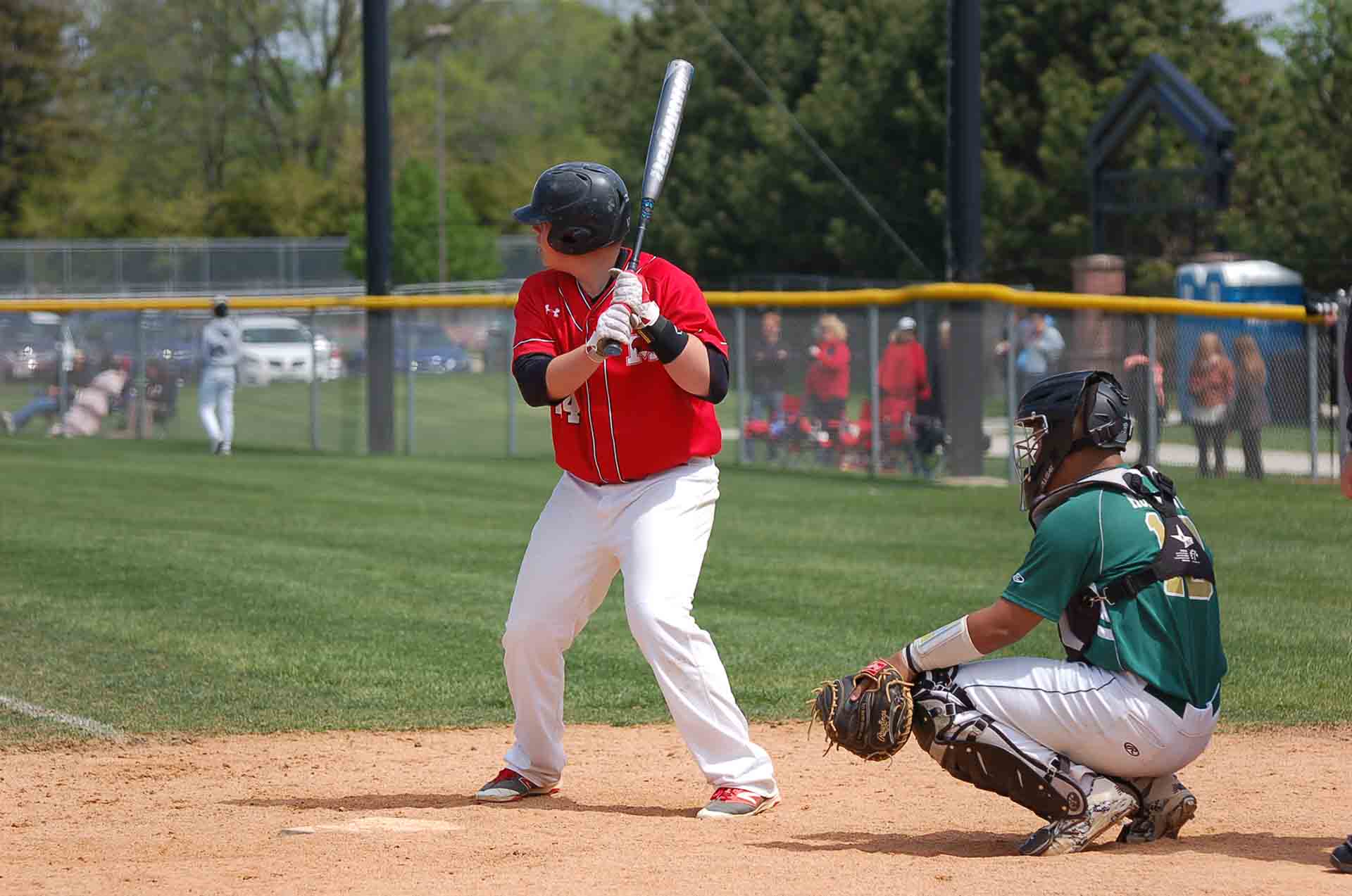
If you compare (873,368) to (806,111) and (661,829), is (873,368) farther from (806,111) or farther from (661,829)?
(806,111)

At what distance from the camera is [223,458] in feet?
64.5

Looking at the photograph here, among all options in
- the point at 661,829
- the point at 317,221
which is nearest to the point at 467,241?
the point at 317,221

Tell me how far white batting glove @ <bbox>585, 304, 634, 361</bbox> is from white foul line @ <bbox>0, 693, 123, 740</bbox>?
305 centimetres

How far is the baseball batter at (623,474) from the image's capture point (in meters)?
5.02

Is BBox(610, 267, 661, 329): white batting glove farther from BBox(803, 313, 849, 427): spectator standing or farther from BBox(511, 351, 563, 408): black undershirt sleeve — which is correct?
BBox(803, 313, 849, 427): spectator standing

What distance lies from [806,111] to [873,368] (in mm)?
25185

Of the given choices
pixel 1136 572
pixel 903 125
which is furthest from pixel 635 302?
pixel 903 125

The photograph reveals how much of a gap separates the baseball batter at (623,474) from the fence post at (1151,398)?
38.2 feet

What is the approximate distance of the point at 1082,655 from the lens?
4570mm

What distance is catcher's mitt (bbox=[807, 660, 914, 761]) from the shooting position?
14.8 ft

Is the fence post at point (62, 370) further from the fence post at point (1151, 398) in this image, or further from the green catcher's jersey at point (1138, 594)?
the green catcher's jersey at point (1138, 594)

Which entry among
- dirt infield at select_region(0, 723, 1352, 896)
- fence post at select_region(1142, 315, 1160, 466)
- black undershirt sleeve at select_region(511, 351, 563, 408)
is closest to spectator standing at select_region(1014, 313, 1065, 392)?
fence post at select_region(1142, 315, 1160, 466)

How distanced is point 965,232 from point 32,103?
153ft

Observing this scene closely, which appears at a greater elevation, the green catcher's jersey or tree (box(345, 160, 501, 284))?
tree (box(345, 160, 501, 284))
